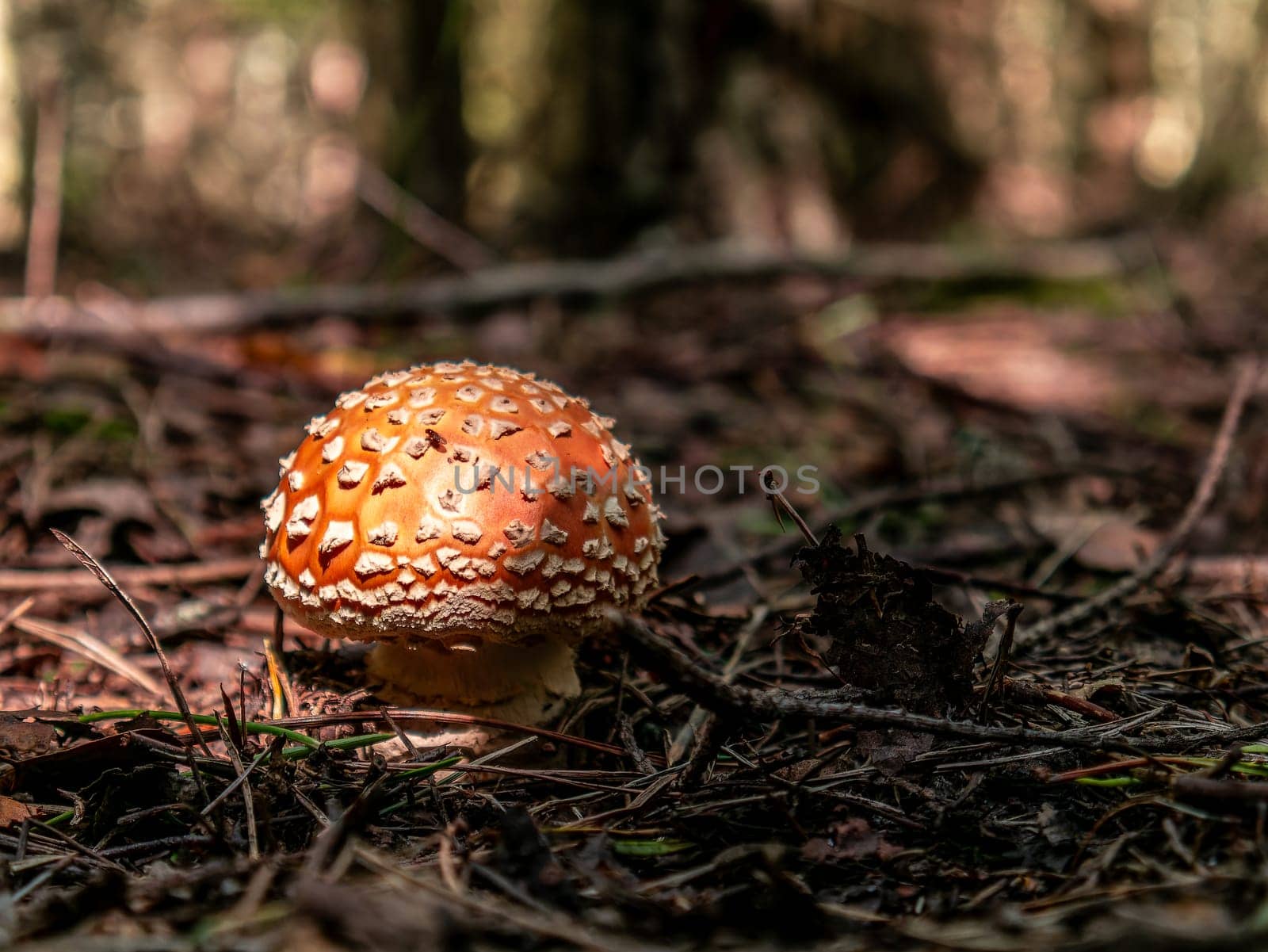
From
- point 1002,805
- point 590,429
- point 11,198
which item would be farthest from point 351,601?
point 11,198

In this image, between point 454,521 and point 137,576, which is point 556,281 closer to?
point 137,576

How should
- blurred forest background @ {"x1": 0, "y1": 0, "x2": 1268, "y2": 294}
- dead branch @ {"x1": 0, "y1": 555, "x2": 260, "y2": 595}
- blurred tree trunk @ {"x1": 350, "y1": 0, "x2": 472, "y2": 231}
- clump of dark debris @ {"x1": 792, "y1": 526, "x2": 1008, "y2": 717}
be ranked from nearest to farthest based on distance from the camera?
1. clump of dark debris @ {"x1": 792, "y1": 526, "x2": 1008, "y2": 717}
2. dead branch @ {"x1": 0, "y1": 555, "x2": 260, "y2": 595}
3. blurred forest background @ {"x1": 0, "y1": 0, "x2": 1268, "y2": 294}
4. blurred tree trunk @ {"x1": 350, "y1": 0, "x2": 472, "y2": 231}

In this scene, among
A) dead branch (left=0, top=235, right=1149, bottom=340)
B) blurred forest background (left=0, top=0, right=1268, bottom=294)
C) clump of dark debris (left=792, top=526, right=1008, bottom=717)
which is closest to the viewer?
clump of dark debris (left=792, top=526, right=1008, bottom=717)

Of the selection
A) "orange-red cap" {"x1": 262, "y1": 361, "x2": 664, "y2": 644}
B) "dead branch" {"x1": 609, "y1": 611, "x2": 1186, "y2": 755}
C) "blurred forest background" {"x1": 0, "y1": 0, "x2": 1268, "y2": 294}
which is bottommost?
"dead branch" {"x1": 609, "y1": 611, "x2": 1186, "y2": 755}

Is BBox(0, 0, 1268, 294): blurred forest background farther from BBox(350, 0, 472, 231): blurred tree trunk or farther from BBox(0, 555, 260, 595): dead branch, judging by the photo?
BBox(0, 555, 260, 595): dead branch

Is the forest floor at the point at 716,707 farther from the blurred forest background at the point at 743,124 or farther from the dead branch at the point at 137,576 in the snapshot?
the blurred forest background at the point at 743,124

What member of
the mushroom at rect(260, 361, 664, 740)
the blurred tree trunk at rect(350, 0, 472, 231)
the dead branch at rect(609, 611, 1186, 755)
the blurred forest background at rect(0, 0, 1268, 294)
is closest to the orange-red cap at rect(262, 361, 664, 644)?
the mushroom at rect(260, 361, 664, 740)
